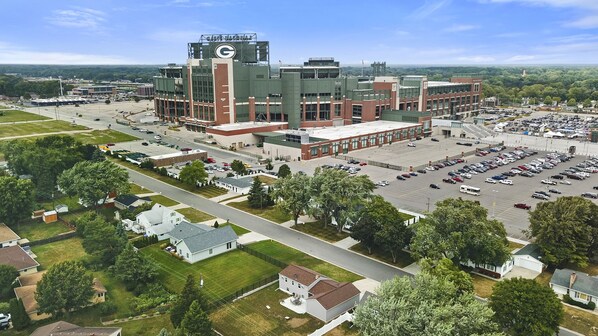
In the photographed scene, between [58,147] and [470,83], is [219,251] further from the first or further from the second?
[470,83]

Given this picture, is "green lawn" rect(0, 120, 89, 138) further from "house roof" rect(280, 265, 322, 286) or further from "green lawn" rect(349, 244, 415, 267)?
"house roof" rect(280, 265, 322, 286)

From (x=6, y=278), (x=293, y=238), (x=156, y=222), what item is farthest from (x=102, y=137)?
(x=6, y=278)

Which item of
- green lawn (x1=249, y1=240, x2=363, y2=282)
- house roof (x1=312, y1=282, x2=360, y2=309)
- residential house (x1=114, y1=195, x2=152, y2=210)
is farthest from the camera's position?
residential house (x1=114, y1=195, x2=152, y2=210)

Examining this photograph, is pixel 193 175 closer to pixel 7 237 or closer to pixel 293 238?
pixel 293 238

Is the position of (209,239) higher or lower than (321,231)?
higher

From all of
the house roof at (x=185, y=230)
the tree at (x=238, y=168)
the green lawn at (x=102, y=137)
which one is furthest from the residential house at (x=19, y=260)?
the green lawn at (x=102, y=137)

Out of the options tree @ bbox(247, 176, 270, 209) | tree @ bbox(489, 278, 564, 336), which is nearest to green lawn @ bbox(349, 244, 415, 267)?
tree @ bbox(489, 278, 564, 336)

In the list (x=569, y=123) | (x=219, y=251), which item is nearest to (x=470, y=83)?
(x=569, y=123)
